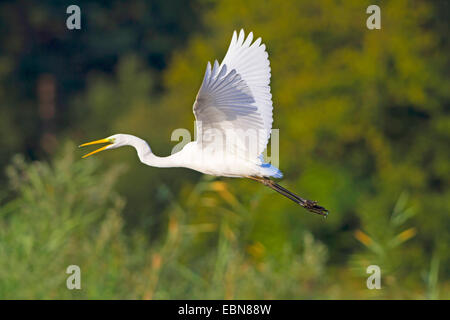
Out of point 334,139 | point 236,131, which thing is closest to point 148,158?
point 236,131

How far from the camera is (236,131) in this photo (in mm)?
5086

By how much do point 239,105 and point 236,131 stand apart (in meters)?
0.21

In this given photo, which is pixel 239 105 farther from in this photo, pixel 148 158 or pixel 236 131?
pixel 148 158

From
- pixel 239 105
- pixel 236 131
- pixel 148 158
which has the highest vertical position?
pixel 239 105

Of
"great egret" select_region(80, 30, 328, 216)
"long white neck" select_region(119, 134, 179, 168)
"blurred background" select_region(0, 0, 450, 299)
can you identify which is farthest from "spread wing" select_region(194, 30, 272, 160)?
"blurred background" select_region(0, 0, 450, 299)

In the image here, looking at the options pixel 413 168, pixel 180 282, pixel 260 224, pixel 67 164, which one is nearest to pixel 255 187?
pixel 260 224

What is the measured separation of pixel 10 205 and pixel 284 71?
12.9 metres

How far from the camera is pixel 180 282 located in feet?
26.4

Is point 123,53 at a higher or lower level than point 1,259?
higher

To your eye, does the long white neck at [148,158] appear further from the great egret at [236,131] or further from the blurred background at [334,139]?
the blurred background at [334,139]

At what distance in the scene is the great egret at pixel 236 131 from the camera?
16.2 feet

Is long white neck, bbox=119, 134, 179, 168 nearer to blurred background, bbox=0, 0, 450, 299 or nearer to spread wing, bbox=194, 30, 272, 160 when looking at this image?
spread wing, bbox=194, 30, 272, 160

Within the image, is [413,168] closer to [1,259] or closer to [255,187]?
[255,187]

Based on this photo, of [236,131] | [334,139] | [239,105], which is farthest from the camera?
[334,139]
